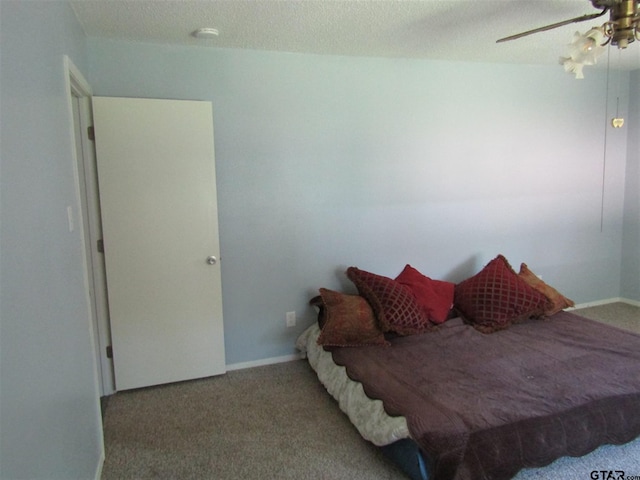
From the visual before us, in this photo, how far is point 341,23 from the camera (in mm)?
2688

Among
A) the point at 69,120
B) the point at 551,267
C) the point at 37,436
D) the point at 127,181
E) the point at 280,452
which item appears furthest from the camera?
the point at 551,267

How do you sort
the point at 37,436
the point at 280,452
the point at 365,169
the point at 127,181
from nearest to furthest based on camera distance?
the point at 37,436, the point at 280,452, the point at 127,181, the point at 365,169

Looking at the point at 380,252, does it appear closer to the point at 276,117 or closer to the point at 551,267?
the point at 276,117

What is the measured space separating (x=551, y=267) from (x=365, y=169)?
2.37m

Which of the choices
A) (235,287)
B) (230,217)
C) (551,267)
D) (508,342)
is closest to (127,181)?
(230,217)

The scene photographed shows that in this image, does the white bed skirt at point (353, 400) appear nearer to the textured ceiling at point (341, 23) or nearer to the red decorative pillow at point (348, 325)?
the red decorative pillow at point (348, 325)

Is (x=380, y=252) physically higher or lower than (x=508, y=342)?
higher

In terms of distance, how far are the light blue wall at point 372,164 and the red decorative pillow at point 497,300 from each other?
450mm

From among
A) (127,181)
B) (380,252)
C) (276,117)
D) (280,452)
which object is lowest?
(280,452)

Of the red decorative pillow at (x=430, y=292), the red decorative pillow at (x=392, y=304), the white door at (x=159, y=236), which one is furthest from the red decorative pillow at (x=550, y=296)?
the white door at (x=159, y=236)

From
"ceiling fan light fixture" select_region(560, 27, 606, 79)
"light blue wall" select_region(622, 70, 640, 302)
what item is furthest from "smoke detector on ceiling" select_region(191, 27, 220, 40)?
"light blue wall" select_region(622, 70, 640, 302)

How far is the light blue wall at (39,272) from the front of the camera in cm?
118

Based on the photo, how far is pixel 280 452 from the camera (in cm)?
230

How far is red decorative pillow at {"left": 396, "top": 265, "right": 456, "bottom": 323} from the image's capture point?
333cm
